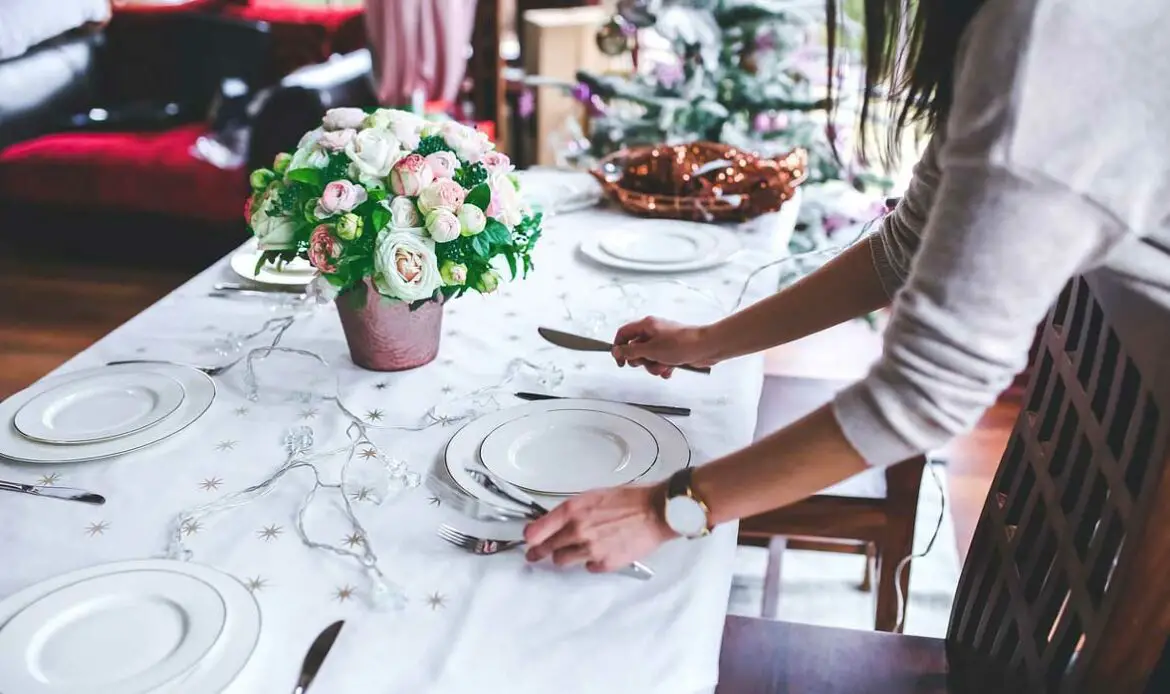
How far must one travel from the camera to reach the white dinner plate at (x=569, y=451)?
0.87m

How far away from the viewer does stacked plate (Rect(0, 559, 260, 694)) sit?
0.64 meters

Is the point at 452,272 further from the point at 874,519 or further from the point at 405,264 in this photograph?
the point at 874,519

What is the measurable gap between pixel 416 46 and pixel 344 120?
2930 millimetres

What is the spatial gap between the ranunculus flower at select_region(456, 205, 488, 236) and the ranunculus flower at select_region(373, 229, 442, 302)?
0.04 metres

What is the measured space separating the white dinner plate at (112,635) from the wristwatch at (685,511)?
35 cm

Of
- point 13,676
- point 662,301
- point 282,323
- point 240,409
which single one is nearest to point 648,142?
point 662,301

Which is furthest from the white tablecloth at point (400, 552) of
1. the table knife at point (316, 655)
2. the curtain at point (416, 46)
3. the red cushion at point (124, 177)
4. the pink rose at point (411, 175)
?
the curtain at point (416, 46)

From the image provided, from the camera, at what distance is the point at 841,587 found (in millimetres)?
2043

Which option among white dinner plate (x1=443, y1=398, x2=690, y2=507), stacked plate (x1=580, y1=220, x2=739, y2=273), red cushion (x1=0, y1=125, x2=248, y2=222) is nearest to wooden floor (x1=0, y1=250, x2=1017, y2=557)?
red cushion (x1=0, y1=125, x2=248, y2=222)

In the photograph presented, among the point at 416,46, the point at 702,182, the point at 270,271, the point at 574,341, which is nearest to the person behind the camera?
the point at 574,341

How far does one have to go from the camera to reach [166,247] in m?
3.72

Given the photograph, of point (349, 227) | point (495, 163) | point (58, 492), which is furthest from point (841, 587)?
point (58, 492)

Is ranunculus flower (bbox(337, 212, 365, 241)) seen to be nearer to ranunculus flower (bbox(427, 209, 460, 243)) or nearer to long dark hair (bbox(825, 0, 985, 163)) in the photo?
ranunculus flower (bbox(427, 209, 460, 243))

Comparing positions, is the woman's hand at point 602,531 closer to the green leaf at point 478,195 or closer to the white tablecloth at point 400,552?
the white tablecloth at point 400,552
